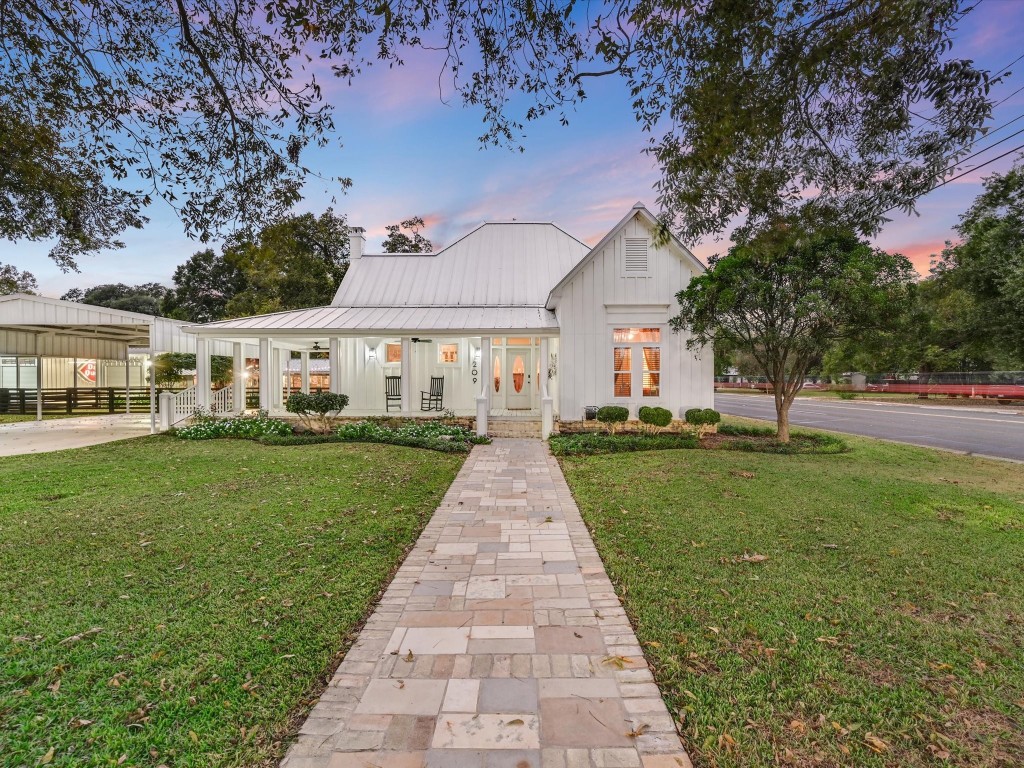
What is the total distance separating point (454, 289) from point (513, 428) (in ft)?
21.0

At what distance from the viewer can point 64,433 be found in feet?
42.8

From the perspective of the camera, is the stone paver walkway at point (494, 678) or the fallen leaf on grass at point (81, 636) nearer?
the stone paver walkway at point (494, 678)

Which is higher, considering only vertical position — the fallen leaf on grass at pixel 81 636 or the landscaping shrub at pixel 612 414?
the landscaping shrub at pixel 612 414

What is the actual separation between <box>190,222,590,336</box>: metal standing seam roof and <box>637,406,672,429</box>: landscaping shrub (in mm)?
3271

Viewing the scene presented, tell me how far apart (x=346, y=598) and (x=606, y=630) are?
193cm

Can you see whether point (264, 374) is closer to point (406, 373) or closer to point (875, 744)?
point (406, 373)

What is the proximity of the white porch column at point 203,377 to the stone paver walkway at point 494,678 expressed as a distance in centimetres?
1210

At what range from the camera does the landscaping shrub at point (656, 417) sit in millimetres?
11492

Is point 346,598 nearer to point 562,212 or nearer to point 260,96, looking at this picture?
point 260,96

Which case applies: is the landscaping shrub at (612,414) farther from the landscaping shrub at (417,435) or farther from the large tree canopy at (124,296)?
the large tree canopy at (124,296)

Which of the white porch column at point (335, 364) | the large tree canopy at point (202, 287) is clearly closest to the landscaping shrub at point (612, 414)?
the white porch column at point (335, 364)

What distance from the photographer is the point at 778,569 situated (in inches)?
161

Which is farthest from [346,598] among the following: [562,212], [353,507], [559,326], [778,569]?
[562,212]

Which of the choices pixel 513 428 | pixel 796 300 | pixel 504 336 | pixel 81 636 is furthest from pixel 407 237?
pixel 81 636
